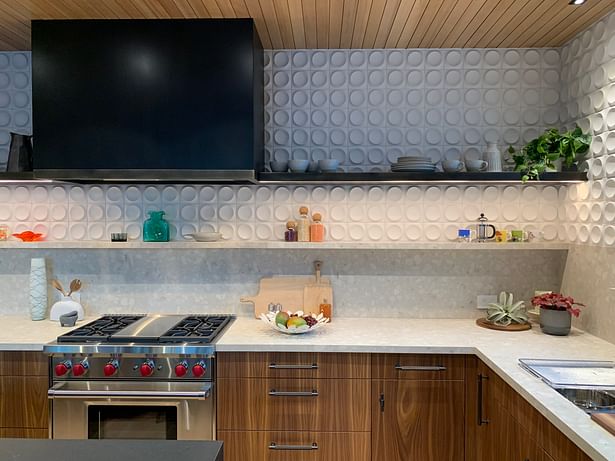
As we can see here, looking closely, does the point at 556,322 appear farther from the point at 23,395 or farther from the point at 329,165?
the point at 23,395

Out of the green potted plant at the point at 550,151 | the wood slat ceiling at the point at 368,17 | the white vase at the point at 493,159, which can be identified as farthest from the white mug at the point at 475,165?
the wood slat ceiling at the point at 368,17

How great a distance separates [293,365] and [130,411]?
2.63 feet

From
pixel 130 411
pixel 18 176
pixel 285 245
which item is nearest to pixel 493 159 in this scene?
pixel 285 245

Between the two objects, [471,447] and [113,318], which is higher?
[113,318]

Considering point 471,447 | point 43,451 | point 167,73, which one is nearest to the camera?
point 43,451

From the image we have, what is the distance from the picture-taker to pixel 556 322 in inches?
96.7

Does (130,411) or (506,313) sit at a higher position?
(506,313)

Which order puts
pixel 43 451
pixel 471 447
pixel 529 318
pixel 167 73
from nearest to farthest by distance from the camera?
pixel 43 451 → pixel 471 447 → pixel 167 73 → pixel 529 318

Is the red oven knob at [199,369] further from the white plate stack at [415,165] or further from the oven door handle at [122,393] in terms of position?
the white plate stack at [415,165]

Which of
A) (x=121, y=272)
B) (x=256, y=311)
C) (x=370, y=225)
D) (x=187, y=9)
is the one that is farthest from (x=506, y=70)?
(x=121, y=272)

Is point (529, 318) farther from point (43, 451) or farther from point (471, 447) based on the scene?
point (43, 451)

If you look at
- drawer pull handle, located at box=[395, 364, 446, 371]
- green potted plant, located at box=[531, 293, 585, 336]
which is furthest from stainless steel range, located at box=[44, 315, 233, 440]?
green potted plant, located at box=[531, 293, 585, 336]

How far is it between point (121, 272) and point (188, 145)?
984 mm

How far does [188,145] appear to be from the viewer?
97.3 inches
